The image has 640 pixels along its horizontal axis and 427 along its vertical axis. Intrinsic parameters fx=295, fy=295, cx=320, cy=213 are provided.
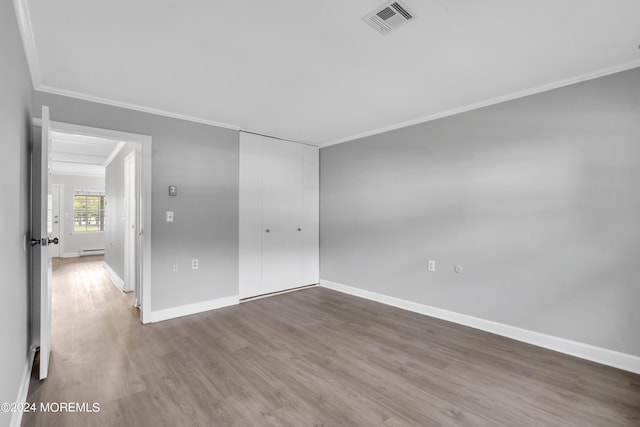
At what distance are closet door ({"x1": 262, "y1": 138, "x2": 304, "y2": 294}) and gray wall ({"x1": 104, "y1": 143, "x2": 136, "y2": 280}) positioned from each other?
2.17 metres

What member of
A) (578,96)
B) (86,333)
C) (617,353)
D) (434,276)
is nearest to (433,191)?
(434,276)

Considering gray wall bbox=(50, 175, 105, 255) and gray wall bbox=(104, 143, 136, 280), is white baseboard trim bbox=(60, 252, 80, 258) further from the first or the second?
gray wall bbox=(104, 143, 136, 280)

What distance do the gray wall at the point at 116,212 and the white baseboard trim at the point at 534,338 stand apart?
4535mm

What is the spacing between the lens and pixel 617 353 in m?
2.40

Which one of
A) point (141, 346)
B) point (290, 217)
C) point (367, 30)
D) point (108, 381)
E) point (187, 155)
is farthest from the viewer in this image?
point (290, 217)

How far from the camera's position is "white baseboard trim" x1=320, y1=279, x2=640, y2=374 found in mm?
2379

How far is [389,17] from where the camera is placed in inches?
70.7

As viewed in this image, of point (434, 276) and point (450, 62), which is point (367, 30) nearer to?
point (450, 62)

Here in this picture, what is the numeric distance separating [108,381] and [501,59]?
3.88 m

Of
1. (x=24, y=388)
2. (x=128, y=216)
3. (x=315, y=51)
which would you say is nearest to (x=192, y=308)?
(x=24, y=388)

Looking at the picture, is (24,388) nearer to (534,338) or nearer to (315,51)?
(315,51)

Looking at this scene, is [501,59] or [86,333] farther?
[86,333]

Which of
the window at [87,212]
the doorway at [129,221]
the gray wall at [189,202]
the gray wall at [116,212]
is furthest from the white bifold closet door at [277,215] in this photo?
the window at [87,212]

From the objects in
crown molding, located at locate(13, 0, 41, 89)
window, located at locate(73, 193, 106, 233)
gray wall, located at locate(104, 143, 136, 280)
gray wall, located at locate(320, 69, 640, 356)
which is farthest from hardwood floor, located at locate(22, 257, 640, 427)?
window, located at locate(73, 193, 106, 233)
